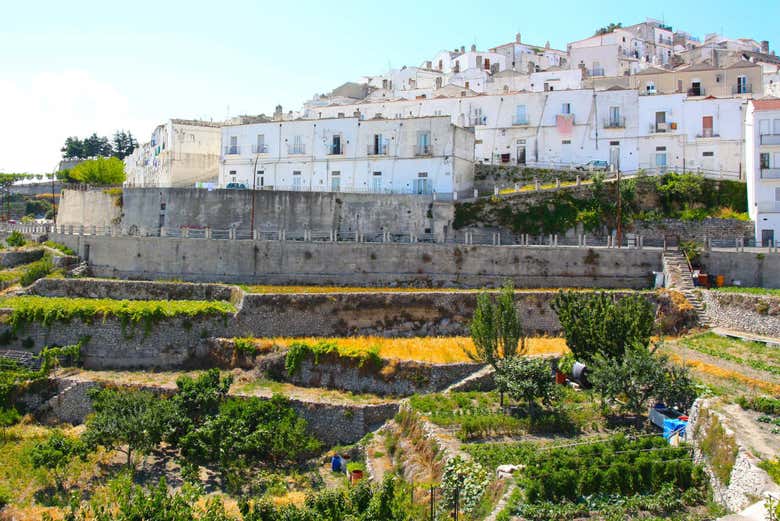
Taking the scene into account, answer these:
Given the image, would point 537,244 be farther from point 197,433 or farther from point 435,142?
point 197,433

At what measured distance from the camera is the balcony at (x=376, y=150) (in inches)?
1852

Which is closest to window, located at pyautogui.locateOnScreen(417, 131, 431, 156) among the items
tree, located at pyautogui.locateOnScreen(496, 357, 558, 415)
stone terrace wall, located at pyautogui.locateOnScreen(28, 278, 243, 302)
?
stone terrace wall, located at pyautogui.locateOnScreen(28, 278, 243, 302)

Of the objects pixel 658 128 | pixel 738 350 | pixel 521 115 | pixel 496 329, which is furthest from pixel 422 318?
pixel 658 128

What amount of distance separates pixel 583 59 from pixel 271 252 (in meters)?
38.8

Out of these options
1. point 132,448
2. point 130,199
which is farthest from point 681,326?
point 130,199

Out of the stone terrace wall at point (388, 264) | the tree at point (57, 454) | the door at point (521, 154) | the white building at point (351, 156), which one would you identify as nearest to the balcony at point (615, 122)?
the door at point (521, 154)

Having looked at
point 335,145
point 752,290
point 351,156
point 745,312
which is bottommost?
point 745,312

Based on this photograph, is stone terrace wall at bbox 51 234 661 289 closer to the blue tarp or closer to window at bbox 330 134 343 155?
window at bbox 330 134 343 155

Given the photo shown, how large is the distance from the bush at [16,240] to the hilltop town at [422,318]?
12 centimetres

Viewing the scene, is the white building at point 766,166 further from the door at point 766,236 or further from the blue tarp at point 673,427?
the blue tarp at point 673,427

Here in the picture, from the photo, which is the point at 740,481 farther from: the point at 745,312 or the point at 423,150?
the point at 423,150

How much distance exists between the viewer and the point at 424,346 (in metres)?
31.6

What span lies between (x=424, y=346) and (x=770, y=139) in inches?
812

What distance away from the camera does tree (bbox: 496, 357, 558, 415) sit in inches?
953
